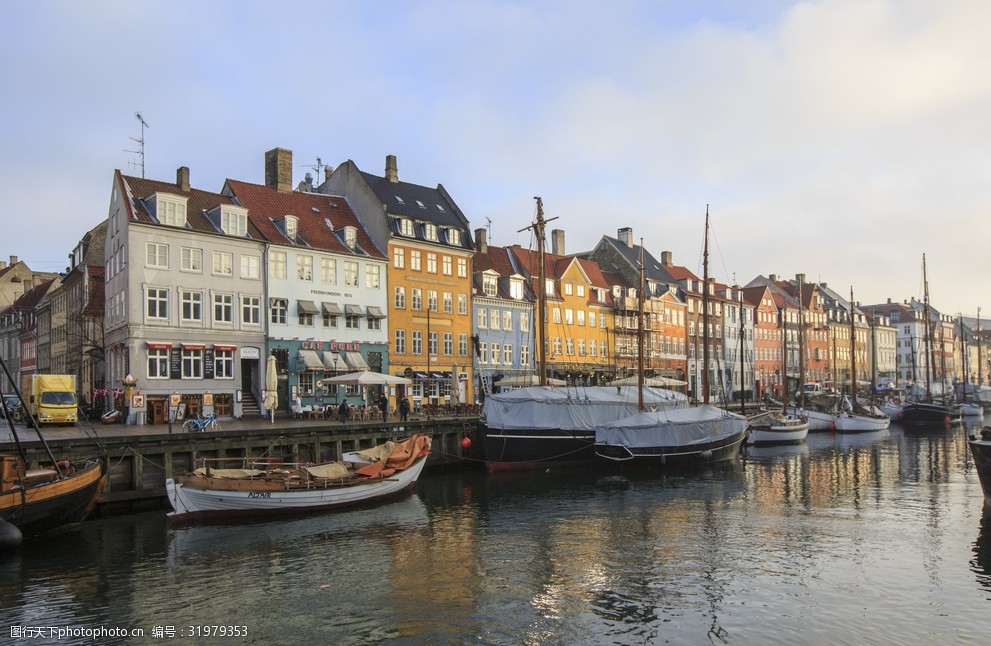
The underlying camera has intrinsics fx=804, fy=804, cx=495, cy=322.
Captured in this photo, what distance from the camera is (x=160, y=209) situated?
43875 mm

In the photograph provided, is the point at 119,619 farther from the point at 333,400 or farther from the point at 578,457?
the point at 333,400

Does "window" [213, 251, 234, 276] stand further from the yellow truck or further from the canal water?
the canal water

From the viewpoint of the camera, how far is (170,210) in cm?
4438

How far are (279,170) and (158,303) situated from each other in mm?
15451

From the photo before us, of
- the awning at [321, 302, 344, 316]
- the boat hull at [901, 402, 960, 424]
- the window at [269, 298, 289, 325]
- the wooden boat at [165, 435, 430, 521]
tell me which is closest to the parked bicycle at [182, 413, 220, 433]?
the wooden boat at [165, 435, 430, 521]

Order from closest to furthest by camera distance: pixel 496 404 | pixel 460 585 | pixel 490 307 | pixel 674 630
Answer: pixel 674 630, pixel 460 585, pixel 496 404, pixel 490 307

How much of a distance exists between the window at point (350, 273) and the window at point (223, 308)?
26.8 feet

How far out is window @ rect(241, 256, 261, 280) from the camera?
47.0 m

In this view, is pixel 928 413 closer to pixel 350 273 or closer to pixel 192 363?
pixel 350 273

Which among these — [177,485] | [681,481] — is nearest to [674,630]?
[177,485]

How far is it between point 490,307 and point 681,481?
2834 cm

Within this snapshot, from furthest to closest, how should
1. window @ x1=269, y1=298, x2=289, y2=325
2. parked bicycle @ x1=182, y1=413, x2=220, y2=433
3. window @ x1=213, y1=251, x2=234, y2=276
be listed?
window @ x1=269, y1=298, x2=289, y2=325
window @ x1=213, y1=251, x2=234, y2=276
parked bicycle @ x1=182, y1=413, x2=220, y2=433

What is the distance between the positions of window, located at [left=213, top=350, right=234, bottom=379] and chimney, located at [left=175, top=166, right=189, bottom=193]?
10.4 m

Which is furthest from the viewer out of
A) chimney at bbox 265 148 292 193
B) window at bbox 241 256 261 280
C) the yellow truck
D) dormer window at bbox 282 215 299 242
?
chimney at bbox 265 148 292 193
